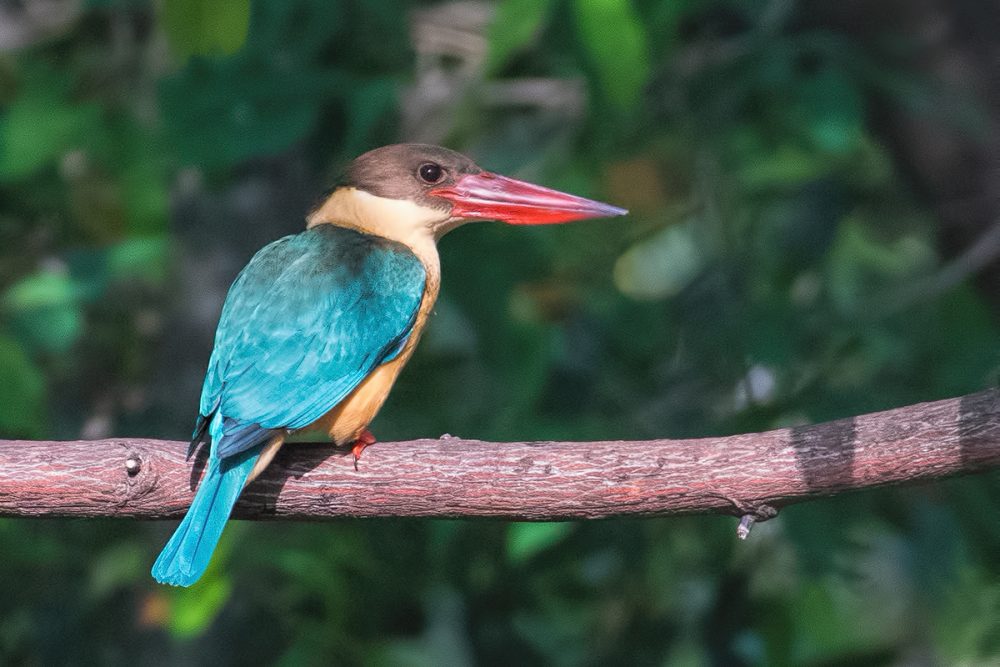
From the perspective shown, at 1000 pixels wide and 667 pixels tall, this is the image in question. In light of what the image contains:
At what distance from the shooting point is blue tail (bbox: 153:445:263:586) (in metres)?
2.48

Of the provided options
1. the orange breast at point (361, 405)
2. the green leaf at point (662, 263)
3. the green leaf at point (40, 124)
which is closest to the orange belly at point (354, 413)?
the orange breast at point (361, 405)

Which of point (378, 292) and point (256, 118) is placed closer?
point (378, 292)

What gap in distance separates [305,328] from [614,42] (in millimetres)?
877

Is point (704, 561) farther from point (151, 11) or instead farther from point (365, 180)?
point (151, 11)

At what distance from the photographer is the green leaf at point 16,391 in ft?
9.67

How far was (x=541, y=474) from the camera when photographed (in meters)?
2.48

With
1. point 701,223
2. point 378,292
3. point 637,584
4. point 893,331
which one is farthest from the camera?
point 701,223

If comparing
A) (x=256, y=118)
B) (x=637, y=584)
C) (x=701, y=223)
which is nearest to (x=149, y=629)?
(x=637, y=584)

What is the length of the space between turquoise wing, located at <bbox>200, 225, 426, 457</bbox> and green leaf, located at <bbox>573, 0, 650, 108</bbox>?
2.41 ft

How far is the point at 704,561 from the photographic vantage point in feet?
12.9

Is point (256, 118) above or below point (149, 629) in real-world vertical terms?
above

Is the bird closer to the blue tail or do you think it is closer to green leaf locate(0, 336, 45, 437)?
the blue tail

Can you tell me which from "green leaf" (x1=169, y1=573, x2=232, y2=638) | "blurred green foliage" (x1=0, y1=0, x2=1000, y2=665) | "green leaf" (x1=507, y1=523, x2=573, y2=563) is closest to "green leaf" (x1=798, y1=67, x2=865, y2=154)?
"blurred green foliage" (x1=0, y1=0, x2=1000, y2=665)

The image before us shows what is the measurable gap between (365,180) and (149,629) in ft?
5.60
